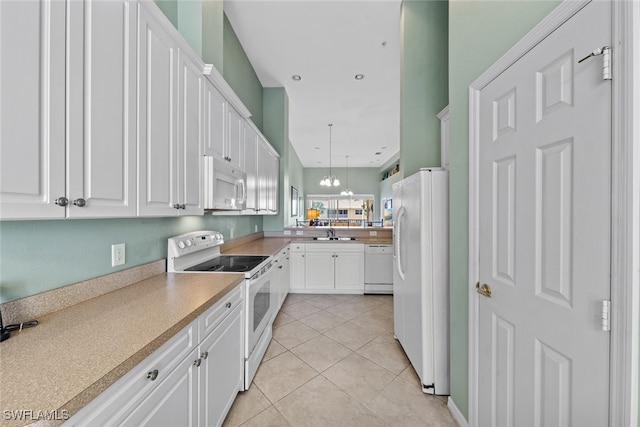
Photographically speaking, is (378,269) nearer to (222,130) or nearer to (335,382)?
(335,382)

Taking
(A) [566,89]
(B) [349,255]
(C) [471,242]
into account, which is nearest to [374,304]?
(B) [349,255]

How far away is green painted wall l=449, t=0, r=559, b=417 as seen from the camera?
1.36 metres

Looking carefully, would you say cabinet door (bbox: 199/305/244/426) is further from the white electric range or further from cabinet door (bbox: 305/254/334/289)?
cabinet door (bbox: 305/254/334/289)

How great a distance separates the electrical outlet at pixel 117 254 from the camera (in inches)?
53.9

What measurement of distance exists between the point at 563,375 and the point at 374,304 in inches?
114

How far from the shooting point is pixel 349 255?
415cm

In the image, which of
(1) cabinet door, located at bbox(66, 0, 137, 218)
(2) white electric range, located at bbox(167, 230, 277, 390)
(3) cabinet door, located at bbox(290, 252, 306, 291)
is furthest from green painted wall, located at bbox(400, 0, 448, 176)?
(3) cabinet door, located at bbox(290, 252, 306, 291)

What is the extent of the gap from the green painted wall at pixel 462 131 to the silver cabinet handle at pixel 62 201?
186 centimetres

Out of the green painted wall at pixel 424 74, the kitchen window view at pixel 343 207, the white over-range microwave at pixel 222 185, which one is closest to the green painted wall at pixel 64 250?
the white over-range microwave at pixel 222 185

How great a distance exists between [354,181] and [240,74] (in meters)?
7.06

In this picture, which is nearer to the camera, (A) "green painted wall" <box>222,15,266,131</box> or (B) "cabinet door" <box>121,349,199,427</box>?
(B) "cabinet door" <box>121,349,199,427</box>

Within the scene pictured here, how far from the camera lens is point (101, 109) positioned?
1.02 meters

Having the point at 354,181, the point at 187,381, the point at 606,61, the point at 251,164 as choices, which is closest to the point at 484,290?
the point at 606,61

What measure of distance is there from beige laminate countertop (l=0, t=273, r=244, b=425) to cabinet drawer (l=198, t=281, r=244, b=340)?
0.21 feet
